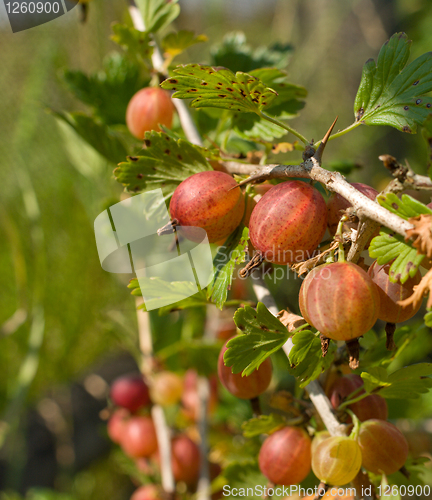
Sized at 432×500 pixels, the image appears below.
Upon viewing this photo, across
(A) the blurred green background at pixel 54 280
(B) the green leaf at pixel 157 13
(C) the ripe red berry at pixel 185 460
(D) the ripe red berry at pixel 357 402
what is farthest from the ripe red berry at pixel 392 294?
(A) the blurred green background at pixel 54 280

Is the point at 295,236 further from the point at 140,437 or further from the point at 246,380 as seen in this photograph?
the point at 140,437

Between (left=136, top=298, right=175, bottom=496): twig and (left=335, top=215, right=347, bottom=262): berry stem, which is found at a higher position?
(left=335, top=215, right=347, bottom=262): berry stem

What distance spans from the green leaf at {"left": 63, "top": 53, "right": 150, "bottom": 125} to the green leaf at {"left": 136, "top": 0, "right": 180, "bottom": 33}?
0.18 ft

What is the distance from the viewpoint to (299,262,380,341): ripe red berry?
0.73 ft

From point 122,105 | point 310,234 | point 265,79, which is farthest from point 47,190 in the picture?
point 310,234

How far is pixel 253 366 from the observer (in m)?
0.28

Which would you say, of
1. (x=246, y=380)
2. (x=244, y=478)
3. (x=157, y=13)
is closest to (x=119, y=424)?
(x=244, y=478)

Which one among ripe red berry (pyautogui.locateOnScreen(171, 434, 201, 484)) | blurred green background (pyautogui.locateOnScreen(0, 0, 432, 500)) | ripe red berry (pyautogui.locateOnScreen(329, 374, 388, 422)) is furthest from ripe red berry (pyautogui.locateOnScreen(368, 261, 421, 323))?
blurred green background (pyautogui.locateOnScreen(0, 0, 432, 500))

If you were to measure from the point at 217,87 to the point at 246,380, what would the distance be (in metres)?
0.24

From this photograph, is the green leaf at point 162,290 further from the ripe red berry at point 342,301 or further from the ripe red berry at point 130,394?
the ripe red berry at point 130,394

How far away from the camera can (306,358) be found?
266mm

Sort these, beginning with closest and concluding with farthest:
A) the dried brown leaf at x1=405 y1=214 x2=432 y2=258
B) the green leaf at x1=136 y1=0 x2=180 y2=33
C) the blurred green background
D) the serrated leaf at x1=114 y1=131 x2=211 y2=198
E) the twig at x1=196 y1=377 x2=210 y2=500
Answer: the dried brown leaf at x1=405 y1=214 x2=432 y2=258, the serrated leaf at x1=114 y1=131 x2=211 y2=198, the green leaf at x1=136 y1=0 x2=180 y2=33, the twig at x1=196 y1=377 x2=210 y2=500, the blurred green background

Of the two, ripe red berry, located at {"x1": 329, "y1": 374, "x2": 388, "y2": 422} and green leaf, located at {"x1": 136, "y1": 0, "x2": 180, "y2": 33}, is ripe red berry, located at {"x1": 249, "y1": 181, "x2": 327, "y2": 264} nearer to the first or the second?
ripe red berry, located at {"x1": 329, "y1": 374, "x2": 388, "y2": 422}

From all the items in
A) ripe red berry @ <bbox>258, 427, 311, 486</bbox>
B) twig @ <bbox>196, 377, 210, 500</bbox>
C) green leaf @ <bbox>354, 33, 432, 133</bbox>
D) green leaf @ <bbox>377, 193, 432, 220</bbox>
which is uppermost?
green leaf @ <bbox>354, 33, 432, 133</bbox>
